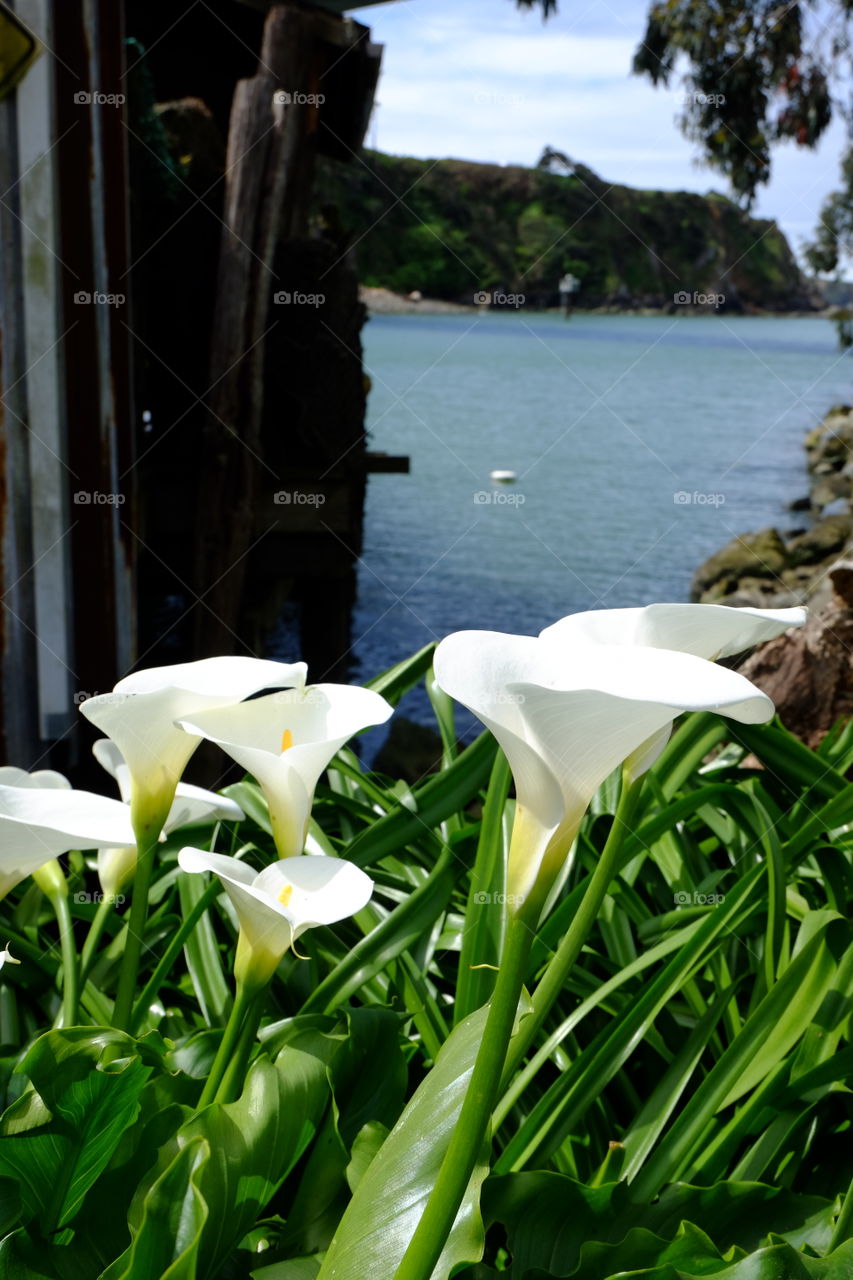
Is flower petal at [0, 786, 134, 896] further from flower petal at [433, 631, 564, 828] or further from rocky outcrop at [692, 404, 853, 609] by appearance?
rocky outcrop at [692, 404, 853, 609]

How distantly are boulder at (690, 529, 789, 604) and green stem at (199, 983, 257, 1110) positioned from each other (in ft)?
28.2

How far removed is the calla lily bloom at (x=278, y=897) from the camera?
1.76ft

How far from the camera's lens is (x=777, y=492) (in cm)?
1534

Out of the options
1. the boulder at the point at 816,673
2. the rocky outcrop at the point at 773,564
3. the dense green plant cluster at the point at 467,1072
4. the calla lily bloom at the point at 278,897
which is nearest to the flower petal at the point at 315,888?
the calla lily bloom at the point at 278,897

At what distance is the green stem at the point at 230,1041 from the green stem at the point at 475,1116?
17 centimetres

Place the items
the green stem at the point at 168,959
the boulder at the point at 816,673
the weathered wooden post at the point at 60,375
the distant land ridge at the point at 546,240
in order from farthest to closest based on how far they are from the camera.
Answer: the distant land ridge at the point at 546,240, the weathered wooden post at the point at 60,375, the boulder at the point at 816,673, the green stem at the point at 168,959

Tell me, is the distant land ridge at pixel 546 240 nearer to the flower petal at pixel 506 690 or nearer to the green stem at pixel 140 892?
the green stem at pixel 140 892

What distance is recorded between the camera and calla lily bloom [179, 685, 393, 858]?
60 cm

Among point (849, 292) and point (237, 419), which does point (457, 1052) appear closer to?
point (237, 419)

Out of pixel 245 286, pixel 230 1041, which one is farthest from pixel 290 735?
pixel 245 286

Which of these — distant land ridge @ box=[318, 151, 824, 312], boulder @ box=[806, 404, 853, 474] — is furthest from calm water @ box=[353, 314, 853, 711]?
distant land ridge @ box=[318, 151, 824, 312]

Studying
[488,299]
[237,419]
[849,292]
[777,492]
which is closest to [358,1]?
[237,419]

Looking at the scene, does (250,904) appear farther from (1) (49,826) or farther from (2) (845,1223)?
(2) (845,1223)

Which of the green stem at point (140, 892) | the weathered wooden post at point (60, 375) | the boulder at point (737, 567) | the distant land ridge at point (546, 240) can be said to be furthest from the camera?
the distant land ridge at point (546, 240)
